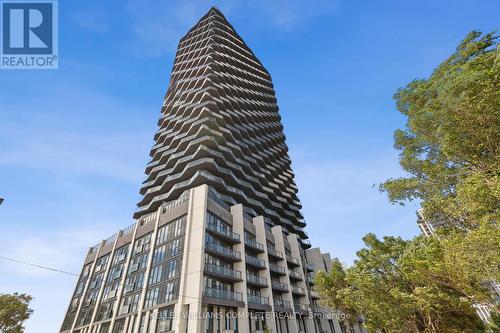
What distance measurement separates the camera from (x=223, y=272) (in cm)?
2972

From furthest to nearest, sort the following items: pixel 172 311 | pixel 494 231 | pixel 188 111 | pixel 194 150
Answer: pixel 188 111, pixel 194 150, pixel 172 311, pixel 494 231

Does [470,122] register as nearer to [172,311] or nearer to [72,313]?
[172,311]

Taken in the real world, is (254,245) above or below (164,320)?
above

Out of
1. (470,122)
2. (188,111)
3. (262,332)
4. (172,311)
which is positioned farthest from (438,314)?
(188,111)

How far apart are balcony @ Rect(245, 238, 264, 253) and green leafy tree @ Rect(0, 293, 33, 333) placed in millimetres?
31633

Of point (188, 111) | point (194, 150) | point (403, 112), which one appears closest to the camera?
point (403, 112)

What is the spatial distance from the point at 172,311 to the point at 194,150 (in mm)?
29985

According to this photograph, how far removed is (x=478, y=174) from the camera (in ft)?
39.4

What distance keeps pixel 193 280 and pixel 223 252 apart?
594 cm

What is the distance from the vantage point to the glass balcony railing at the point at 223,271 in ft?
92.7

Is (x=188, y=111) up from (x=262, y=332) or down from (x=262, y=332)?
up

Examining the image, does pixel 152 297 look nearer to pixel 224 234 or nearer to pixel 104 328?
pixel 104 328

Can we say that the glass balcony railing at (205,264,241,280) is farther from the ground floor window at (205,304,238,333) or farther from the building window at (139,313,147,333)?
the building window at (139,313,147,333)

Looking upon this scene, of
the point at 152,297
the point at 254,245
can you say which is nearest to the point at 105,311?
the point at 152,297
